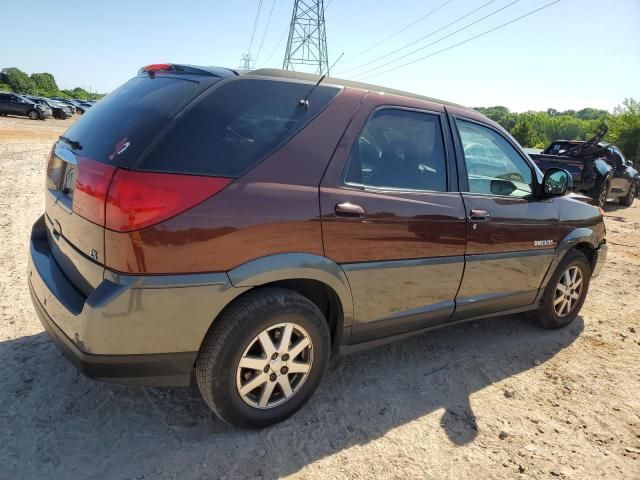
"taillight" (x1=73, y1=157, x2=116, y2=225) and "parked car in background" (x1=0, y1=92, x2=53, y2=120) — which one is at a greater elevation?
"taillight" (x1=73, y1=157, x2=116, y2=225)

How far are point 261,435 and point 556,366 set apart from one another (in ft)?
7.83

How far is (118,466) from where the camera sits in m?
2.28

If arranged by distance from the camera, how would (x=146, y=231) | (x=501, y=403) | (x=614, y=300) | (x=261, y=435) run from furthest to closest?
(x=614, y=300) < (x=501, y=403) < (x=261, y=435) < (x=146, y=231)

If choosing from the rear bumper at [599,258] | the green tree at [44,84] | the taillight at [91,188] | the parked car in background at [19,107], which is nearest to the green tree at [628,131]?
the rear bumper at [599,258]

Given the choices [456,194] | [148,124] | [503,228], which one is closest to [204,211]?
[148,124]

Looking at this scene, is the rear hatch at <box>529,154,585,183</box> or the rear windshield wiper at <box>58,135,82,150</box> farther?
the rear hatch at <box>529,154,585,183</box>

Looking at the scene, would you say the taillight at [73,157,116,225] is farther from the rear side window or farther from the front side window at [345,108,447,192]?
the front side window at [345,108,447,192]

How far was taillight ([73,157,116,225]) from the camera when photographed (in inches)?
Result: 83.3

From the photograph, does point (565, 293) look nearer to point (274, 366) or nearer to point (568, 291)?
point (568, 291)

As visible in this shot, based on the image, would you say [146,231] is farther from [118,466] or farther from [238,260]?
[118,466]

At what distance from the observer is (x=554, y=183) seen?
148 inches

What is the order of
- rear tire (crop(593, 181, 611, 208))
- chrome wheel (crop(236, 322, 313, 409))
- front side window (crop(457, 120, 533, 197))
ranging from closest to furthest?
chrome wheel (crop(236, 322, 313, 409))
front side window (crop(457, 120, 533, 197))
rear tire (crop(593, 181, 611, 208))

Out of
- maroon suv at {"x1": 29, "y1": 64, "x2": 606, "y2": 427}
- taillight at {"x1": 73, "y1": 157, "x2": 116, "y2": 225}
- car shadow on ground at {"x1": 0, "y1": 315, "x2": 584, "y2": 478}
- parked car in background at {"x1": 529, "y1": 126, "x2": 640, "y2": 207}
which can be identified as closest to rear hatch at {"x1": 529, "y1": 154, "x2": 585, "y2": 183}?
parked car in background at {"x1": 529, "y1": 126, "x2": 640, "y2": 207}

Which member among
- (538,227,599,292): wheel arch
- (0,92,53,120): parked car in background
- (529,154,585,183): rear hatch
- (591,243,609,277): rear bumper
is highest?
(529,154,585,183): rear hatch
